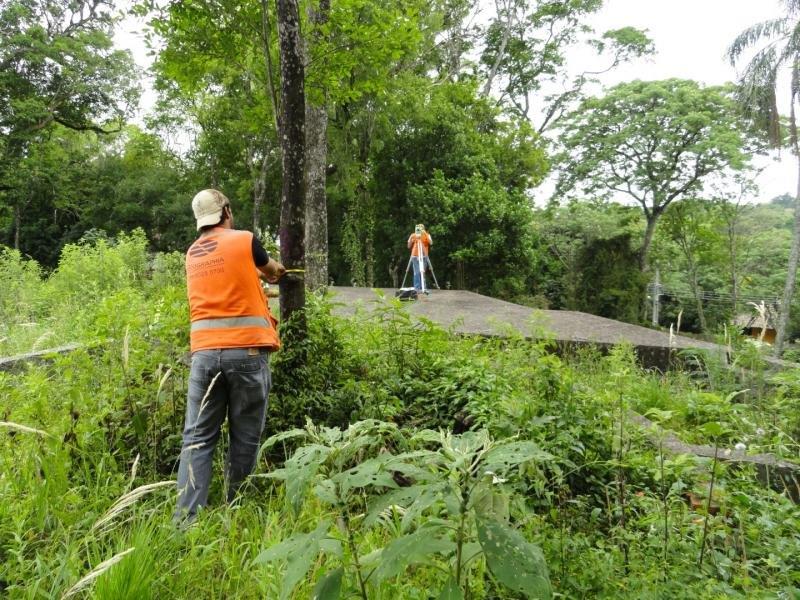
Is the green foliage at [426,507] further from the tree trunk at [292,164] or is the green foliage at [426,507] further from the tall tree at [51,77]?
the tall tree at [51,77]

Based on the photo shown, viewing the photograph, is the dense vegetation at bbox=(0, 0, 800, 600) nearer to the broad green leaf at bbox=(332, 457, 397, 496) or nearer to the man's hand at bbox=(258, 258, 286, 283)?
the broad green leaf at bbox=(332, 457, 397, 496)

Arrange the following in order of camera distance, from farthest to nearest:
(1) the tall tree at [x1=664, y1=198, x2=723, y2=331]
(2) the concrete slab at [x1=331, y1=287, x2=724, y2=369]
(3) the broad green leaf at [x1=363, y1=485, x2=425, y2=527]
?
A: (1) the tall tree at [x1=664, y1=198, x2=723, y2=331], (2) the concrete slab at [x1=331, y1=287, x2=724, y2=369], (3) the broad green leaf at [x1=363, y1=485, x2=425, y2=527]

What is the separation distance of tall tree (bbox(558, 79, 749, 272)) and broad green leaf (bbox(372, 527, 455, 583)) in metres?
26.2

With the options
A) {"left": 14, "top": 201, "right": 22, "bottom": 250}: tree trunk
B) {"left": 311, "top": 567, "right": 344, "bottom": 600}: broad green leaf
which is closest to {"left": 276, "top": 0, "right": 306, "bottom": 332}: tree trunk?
{"left": 311, "top": 567, "right": 344, "bottom": 600}: broad green leaf

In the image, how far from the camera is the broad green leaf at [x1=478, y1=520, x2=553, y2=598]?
134cm

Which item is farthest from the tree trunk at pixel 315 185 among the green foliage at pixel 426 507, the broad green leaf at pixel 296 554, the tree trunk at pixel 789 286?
the tree trunk at pixel 789 286

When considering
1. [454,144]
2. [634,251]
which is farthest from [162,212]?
[634,251]

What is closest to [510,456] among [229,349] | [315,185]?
[229,349]

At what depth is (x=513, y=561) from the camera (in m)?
1.38

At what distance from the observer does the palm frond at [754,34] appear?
1920 cm

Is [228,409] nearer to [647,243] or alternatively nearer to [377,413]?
[377,413]

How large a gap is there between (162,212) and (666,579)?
30.8 meters

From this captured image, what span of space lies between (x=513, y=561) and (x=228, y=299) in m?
2.53

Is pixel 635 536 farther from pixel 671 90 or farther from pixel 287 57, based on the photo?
pixel 671 90
